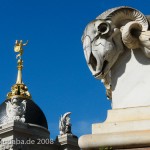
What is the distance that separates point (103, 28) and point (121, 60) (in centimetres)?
36

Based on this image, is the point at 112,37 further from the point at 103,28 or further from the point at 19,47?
the point at 19,47

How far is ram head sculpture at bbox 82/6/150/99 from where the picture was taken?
414cm

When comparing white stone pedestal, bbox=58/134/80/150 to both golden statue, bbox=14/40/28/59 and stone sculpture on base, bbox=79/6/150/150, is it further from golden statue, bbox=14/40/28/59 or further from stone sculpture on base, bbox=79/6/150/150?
stone sculpture on base, bbox=79/6/150/150

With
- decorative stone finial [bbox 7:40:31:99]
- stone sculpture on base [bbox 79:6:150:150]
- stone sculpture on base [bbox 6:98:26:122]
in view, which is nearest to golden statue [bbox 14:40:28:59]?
decorative stone finial [bbox 7:40:31:99]

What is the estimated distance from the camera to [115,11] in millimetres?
4184

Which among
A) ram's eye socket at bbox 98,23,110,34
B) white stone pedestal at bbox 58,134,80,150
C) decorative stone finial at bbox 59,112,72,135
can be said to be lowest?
ram's eye socket at bbox 98,23,110,34

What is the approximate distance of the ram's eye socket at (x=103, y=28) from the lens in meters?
4.13

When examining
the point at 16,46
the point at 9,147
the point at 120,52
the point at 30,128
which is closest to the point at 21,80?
the point at 16,46

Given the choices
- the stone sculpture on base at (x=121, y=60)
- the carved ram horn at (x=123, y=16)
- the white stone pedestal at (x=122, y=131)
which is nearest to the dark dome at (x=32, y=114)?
the stone sculpture on base at (x=121, y=60)

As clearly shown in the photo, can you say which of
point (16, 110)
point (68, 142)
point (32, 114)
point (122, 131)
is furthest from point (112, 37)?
point (32, 114)

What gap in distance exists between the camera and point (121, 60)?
433cm

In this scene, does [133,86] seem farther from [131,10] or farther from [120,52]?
[131,10]

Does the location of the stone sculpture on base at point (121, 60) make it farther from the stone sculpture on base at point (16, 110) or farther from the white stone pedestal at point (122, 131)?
the stone sculpture on base at point (16, 110)

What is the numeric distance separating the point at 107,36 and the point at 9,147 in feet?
91.9
